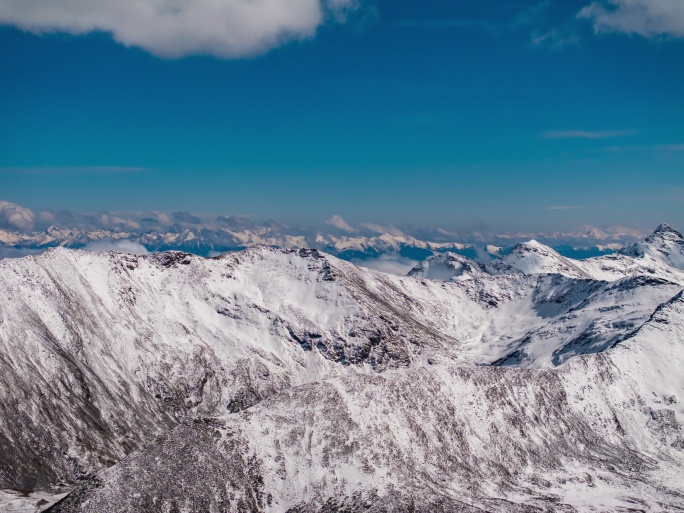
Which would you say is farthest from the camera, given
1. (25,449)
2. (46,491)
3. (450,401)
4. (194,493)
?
(25,449)

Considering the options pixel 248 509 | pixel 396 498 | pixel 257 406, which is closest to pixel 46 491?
pixel 257 406

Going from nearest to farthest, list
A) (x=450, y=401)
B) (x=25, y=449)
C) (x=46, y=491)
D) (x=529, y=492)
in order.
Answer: (x=529, y=492) < (x=450, y=401) < (x=46, y=491) < (x=25, y=449)

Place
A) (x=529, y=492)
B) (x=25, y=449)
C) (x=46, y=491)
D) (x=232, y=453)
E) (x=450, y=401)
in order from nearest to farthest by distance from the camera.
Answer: (x=232, y=453) < (x=529, y=492) < (x=450, y=401) < (x=46, y=491) < (x=25, y=449)

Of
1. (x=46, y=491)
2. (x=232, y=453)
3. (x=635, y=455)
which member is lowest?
(x=46, y=491)

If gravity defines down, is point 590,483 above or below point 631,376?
below

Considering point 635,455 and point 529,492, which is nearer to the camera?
point 529,492

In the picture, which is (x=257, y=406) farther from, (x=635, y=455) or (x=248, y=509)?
(x=635, y=455)

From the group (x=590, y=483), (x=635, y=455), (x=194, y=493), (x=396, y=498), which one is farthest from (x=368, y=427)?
(x=635, y=455)

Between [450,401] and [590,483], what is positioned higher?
[450,401]

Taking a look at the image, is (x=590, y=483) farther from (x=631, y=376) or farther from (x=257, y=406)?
(x=257, y=406)
